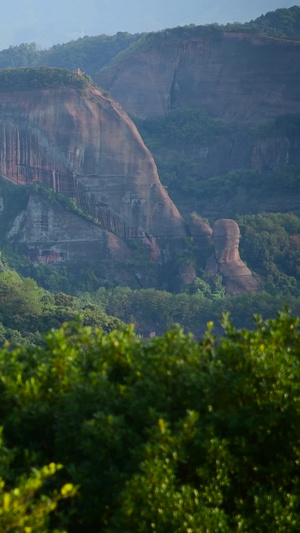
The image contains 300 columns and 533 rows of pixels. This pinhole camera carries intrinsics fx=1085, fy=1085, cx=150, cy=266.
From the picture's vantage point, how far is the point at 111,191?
71188mm

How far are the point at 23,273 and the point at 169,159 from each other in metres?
29.7

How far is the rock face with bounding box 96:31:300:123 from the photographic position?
9288 cm

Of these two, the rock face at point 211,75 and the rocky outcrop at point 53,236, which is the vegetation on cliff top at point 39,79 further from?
the rock face at point 211,75

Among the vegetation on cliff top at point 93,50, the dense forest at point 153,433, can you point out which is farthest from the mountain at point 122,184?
the dense forest at point 153,433

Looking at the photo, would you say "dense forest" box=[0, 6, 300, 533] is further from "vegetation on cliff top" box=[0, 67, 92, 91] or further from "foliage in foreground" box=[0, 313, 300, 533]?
"vegetation on cliff top" box=[0, 67, 92, 91]

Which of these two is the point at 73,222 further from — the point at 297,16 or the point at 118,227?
the point at 297,16

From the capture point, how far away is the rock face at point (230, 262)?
63438 millimetres

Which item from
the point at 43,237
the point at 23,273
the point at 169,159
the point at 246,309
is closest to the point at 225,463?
the point at 246,309

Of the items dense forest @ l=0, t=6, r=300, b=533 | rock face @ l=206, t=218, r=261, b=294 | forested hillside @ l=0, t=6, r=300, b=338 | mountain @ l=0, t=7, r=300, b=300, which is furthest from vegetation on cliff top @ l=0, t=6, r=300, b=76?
dense forest @ l=0, t=6, r=300, b=533

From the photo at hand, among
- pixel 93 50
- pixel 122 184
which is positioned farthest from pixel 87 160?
pixel 93 50

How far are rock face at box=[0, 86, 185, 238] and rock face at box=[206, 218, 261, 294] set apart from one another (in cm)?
638

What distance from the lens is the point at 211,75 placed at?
3858 inches

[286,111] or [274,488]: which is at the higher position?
[274,488]

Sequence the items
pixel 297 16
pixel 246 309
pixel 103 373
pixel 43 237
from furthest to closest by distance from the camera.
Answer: pixel 297 16, pixel 43 237, pixel 246 309, pixel 103 373
